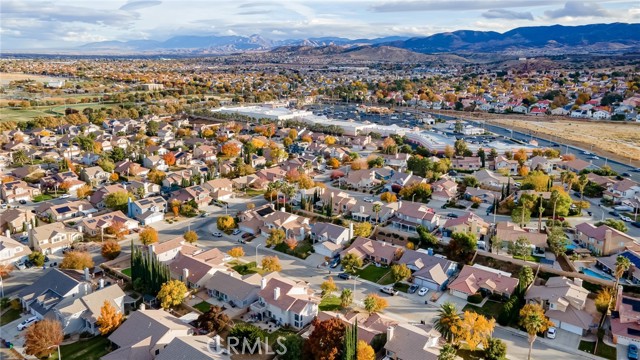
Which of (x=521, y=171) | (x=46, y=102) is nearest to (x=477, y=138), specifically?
(x=521, y=171)

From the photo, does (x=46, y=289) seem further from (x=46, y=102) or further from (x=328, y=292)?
(x=46, y=102)

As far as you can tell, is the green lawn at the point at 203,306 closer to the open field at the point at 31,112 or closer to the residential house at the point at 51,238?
the residential house at the point at 51,238

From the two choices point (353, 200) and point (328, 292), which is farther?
point (353, 200)

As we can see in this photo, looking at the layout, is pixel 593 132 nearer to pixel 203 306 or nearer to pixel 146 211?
pixel 146 211

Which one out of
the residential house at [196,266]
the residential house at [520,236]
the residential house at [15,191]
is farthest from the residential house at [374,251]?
the residential house at [15,191]

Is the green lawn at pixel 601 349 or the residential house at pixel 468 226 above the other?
the residential house at pixel 468 226
